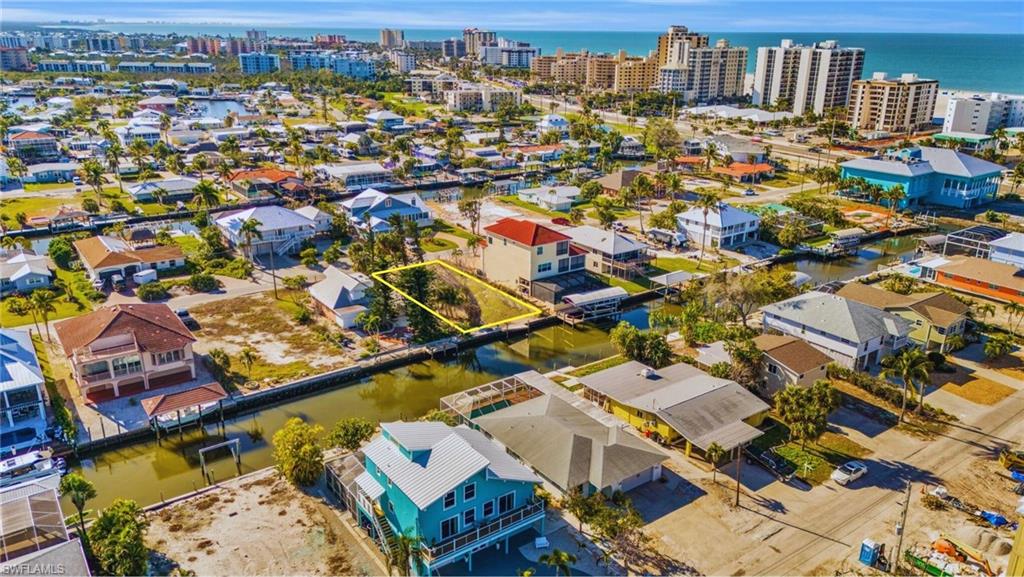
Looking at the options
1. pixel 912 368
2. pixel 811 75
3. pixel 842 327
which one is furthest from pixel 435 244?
pixel 811 75

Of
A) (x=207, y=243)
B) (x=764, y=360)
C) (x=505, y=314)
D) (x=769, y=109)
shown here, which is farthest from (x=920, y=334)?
(x=769, y=109)

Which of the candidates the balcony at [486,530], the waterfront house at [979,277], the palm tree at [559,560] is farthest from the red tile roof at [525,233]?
the waterfront house at [979,277]

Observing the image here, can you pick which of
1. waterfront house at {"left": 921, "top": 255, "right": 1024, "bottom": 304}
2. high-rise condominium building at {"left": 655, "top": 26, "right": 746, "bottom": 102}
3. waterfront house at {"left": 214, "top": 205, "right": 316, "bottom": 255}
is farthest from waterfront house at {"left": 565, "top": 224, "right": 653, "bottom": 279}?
high-rise condominium building at {"left": 655, "top": 26, "right": 746, "bottom": 102}

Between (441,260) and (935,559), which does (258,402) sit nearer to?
(441,260)

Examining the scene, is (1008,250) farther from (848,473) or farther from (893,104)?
(893,104)

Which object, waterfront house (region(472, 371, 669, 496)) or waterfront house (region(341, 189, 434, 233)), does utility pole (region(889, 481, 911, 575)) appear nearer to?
waterfront house (region(472, 371, 669, 496))

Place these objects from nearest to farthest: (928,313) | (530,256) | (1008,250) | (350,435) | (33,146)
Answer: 1. (350,435)
2. (928,313)
3. (530,256)
4. (1008,250)
5. (33,146)
